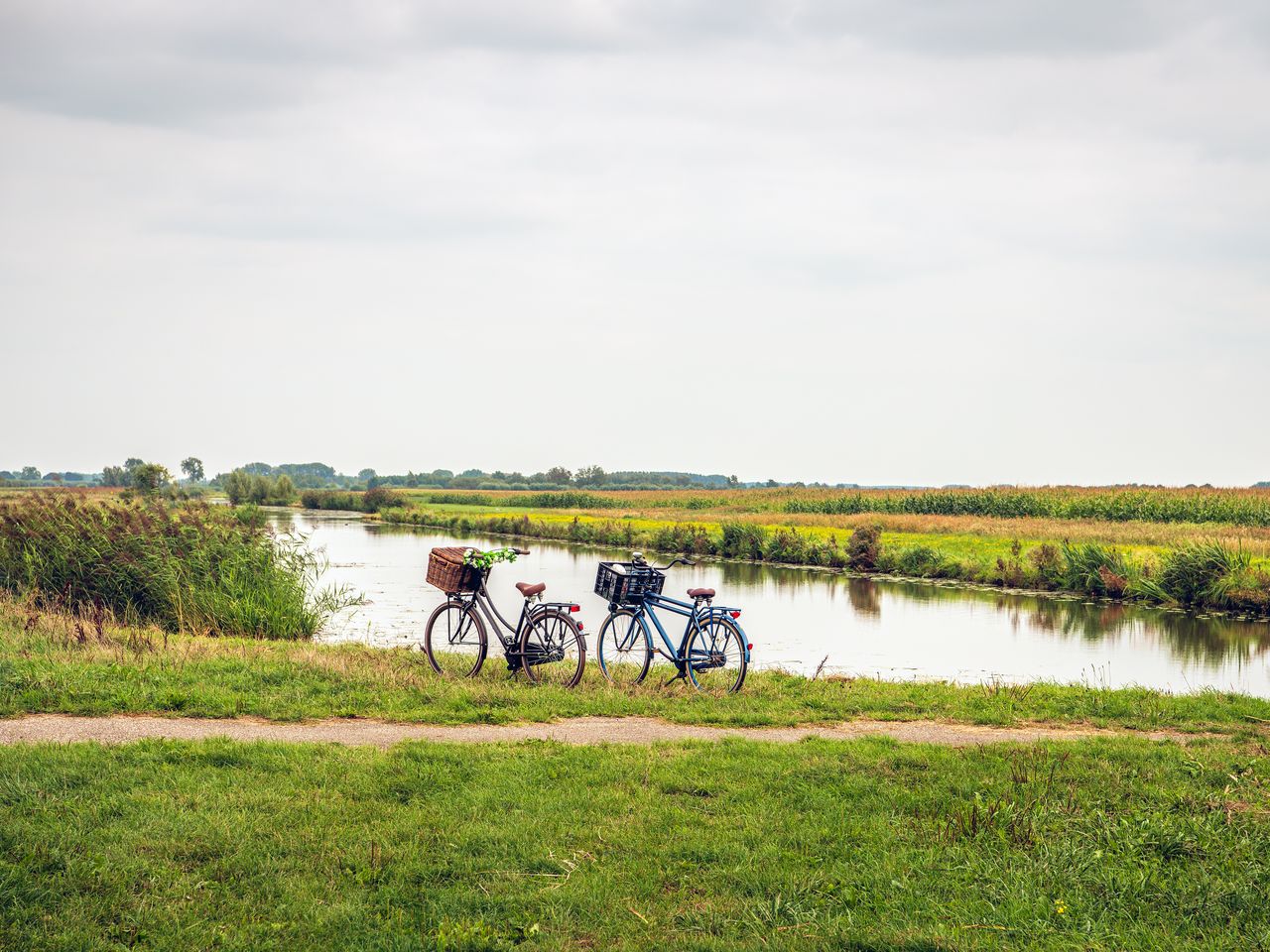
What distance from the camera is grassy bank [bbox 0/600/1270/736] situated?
29.0ft

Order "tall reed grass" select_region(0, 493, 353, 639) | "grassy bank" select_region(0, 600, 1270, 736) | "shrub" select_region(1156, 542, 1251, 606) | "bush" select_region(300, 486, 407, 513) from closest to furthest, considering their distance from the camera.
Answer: "grassy bank" select_region(0, 600, 1270, 736) < "tall reed grass" select_region(0, 493, 353, 639) < "shrub" select_region(1156, 542, 1251, 606) < "bush" select_region(300, 486, 407, 513)

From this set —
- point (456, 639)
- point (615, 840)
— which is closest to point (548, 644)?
point (456, 639)

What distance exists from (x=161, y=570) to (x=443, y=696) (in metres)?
8.72

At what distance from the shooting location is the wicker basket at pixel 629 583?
10.6 metres

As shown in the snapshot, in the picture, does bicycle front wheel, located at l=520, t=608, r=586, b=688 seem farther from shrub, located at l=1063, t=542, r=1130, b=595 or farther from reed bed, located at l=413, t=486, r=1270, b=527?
reed bed, located at l=413, t=486, r=1270, b=527

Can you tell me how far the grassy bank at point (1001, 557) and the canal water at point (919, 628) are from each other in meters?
1.21

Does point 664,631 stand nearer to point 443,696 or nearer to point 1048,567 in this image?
point 443,696

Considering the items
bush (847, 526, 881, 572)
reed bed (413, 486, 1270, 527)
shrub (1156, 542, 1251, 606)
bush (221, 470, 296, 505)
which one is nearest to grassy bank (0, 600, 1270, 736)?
shrub (1156, 542, 1251, 606)

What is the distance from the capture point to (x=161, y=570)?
52.1ft

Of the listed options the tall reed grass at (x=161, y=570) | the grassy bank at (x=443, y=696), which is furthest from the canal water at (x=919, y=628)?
the grassy bank at (x=443, y=696)

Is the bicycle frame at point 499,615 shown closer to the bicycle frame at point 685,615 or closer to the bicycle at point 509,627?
the bicycle at point 509,627

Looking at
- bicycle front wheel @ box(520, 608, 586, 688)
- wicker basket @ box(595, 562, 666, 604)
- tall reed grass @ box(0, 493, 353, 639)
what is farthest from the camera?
tall reed grass @ box(0, 493, 353, 639)

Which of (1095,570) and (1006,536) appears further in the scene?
(1006,536)

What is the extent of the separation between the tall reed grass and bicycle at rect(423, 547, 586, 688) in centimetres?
595
